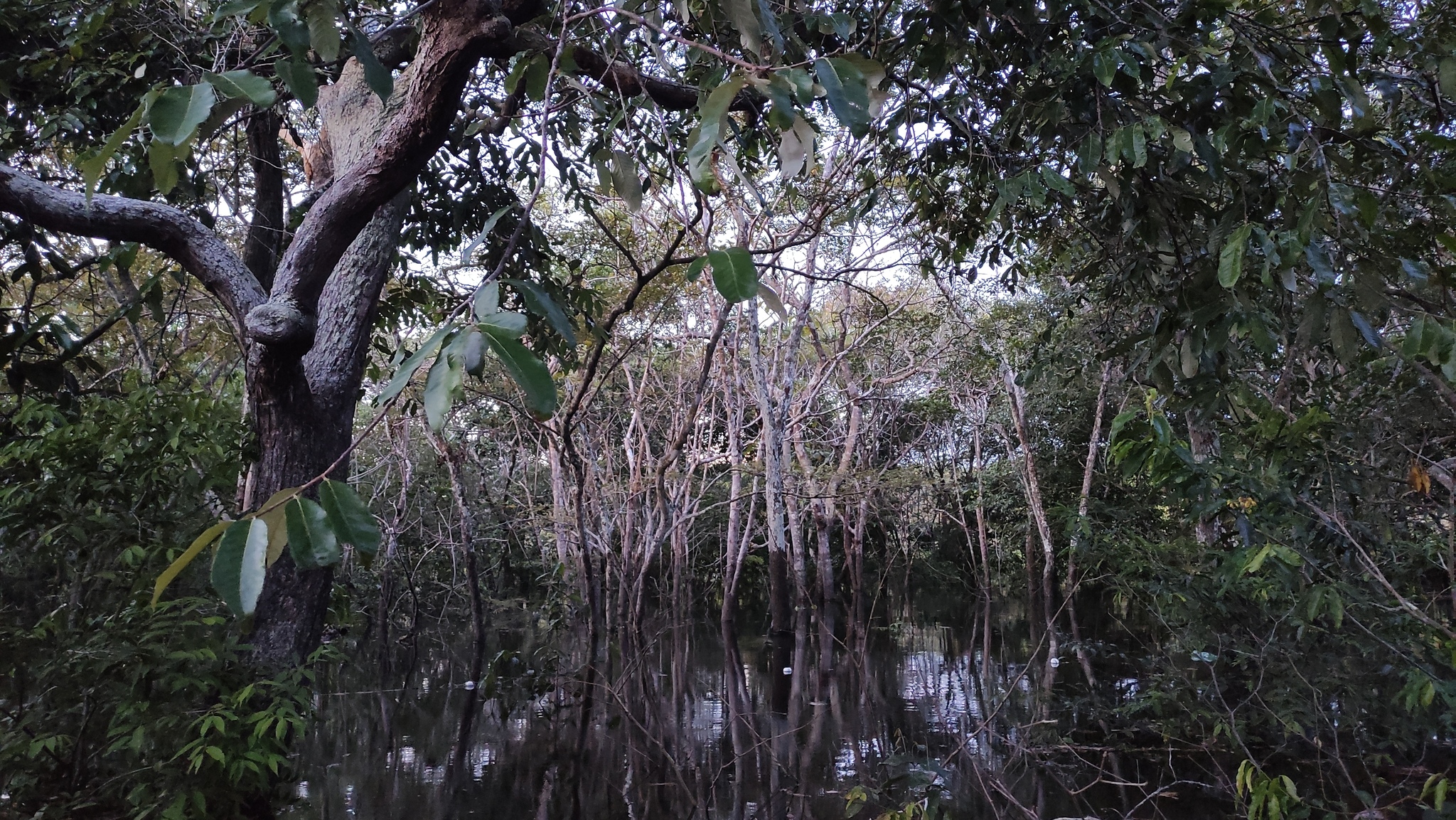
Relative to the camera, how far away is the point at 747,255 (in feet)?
3.46

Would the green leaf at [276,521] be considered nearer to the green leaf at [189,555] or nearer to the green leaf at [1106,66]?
the green leaf at [189,555]

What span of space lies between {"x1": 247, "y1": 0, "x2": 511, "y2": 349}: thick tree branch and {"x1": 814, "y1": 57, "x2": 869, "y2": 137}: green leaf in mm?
1178

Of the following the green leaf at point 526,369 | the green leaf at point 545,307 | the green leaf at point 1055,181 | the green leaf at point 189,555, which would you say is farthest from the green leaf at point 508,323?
the green leaf at point 1055,181

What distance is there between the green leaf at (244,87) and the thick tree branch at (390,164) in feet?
3.48

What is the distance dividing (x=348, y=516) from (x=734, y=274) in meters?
0.52

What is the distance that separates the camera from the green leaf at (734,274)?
3.27 feet

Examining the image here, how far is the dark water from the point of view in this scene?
15.1 feet

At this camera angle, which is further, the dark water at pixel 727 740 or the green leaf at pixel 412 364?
the dark water at pixel 727 740

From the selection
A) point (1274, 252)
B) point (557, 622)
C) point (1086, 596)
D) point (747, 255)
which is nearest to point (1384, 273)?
point (1274, 252)

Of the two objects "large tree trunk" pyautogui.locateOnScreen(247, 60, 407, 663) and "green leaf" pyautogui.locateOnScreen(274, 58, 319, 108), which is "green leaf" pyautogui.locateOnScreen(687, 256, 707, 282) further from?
"large tree trunk" pyautogui.locateOnScreen(247, 60, 407, 663)

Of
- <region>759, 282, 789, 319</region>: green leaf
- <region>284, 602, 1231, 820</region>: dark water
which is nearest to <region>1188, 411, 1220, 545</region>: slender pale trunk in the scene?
<region>284, 602, 1231, 820</region>: dark water

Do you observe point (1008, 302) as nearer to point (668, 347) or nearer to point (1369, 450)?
point (668, 347)

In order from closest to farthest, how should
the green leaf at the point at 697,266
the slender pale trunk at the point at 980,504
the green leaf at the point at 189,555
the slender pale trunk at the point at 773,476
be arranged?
1. the green leaf at the point at 189,555
2. the green leaf at the point at 697,266
3. the slender pale trunk at the point at 773,476
4. the slender pale trunk at the point at 980,504

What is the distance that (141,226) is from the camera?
244cm
